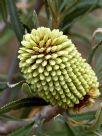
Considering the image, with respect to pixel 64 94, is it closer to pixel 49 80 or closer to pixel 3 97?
pixel 49 80

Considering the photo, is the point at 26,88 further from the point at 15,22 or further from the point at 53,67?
the point at 15,22

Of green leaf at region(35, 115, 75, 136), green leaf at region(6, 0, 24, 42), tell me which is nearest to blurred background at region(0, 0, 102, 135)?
green leaf at region(6, 0, 24, 42)

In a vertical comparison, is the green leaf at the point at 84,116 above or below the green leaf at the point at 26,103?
below

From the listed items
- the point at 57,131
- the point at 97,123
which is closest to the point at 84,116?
the point at 97,123

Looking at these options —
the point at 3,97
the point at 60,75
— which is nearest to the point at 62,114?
the point at 60,75

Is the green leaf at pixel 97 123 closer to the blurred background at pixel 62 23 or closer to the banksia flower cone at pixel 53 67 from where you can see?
the banksia flower cone at pixel 53 67

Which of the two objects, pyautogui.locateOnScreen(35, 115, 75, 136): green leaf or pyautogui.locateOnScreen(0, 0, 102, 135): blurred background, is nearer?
pyautogui.locateOnScreen(35, 115, 75, 136): green leaf

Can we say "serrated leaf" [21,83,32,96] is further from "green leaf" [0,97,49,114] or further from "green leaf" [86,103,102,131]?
"green leaf" [86,103,102,131]

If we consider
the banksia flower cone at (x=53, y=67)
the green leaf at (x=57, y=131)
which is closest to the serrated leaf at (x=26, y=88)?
the banksia flower cone at (x=53, y=67)
